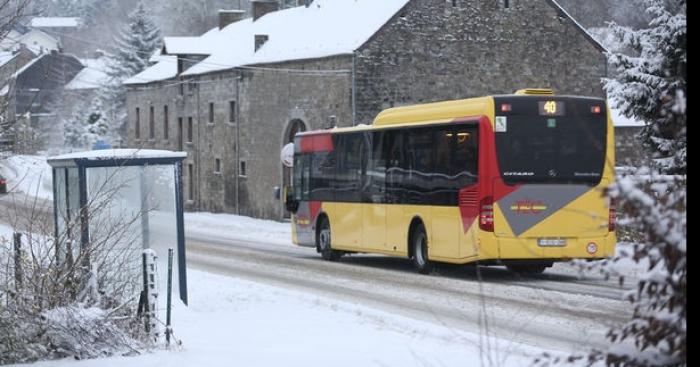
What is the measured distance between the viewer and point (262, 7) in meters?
56.8

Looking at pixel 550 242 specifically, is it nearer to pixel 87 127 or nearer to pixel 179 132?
pixel 179 132

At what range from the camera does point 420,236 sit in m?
21.3

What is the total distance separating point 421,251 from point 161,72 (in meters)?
43.9

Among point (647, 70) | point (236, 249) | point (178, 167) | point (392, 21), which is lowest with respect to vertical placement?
point (236, 249)

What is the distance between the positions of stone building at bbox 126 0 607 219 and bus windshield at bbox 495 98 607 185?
65.8 feet

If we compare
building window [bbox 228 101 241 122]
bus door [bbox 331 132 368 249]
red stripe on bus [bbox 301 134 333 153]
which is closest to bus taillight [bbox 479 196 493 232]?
bus door [bbox 331 132 368 249]

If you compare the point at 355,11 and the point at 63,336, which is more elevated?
the point at 355,11

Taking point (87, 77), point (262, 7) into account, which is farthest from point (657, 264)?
point (87, 77)

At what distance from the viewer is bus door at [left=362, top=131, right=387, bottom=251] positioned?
22.6 m

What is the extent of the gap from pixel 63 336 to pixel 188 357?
1.16 m

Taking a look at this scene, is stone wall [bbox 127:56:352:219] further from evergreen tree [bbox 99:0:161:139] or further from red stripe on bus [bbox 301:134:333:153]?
evergreen tree [bbox 99:0:161:139]

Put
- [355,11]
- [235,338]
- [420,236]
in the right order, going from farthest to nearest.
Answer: [355,11] < [420,236] < [235,338]

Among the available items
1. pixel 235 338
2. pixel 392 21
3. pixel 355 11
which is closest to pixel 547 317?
pixel 235 338

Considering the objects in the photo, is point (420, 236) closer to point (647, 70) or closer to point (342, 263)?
point (342, 263)
